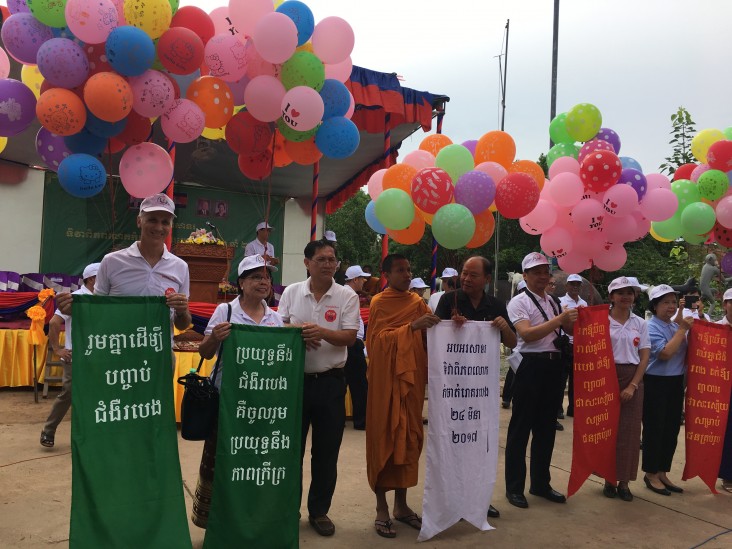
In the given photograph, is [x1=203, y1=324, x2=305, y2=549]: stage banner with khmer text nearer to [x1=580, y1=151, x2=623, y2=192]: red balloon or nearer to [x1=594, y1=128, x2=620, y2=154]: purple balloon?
[x1=580, y1=151, x2=623, y2=192]: red balloon

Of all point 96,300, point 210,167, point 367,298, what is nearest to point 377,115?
point 367,298

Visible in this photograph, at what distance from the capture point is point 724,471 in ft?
18.2

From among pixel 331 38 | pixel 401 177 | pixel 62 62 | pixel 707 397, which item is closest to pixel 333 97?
pixel 331 38

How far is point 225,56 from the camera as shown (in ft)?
16.1

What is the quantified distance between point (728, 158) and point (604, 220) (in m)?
1.61

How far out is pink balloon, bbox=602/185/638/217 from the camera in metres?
5.21

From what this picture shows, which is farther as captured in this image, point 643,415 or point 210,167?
point 210,167

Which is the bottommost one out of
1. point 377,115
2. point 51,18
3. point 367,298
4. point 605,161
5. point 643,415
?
point 643,415

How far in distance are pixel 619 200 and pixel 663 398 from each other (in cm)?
169

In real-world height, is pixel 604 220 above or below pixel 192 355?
above

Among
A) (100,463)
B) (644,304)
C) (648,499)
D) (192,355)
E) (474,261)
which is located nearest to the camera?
(100,463)

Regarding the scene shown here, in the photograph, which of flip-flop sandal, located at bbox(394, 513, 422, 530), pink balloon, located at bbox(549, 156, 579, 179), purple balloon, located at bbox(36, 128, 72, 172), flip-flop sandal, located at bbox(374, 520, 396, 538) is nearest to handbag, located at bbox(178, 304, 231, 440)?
flip-flop sandal, located at bbox(374, 520, 396, 538)

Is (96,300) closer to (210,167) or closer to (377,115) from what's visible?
(377,115)

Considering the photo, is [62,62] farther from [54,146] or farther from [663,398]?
[663,398]
